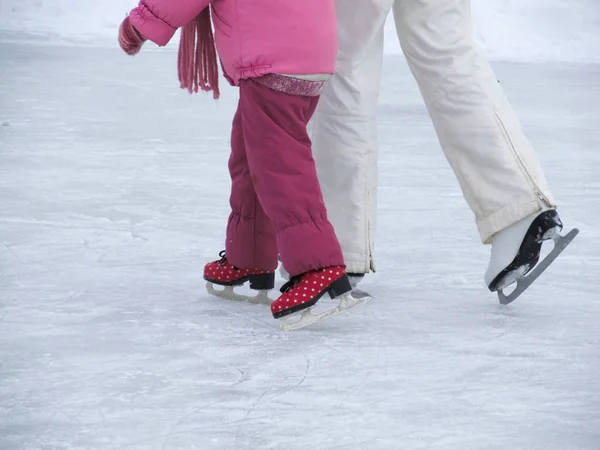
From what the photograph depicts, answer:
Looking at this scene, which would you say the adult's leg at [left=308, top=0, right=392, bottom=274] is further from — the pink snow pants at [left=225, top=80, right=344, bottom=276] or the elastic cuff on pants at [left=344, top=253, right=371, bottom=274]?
the pink snow pants at [left=225, top=80, right=344, bottom=276]

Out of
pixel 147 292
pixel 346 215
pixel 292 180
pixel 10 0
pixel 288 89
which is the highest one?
pixel 288 89

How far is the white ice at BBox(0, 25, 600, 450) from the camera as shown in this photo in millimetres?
1384

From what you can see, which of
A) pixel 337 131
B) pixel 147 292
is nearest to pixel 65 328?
pixel 147 292

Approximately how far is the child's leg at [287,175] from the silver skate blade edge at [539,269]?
322mm

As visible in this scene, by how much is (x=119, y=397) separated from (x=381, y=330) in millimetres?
484

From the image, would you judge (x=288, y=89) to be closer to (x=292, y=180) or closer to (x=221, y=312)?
(x=292, y=180)

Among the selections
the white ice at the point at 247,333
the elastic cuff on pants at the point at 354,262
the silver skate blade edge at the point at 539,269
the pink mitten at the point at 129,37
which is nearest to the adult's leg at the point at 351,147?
the elastic cuff on pants at the point at 354,262

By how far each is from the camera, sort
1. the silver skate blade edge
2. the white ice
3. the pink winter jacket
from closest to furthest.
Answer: the white ice
the pink winter jacket
the silver skate blade edge

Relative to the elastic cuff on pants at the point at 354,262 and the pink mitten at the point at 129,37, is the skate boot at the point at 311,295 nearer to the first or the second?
the elastic cuff on pants at the point at 354,262

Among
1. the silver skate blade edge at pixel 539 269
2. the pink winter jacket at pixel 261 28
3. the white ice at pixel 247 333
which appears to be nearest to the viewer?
the white ice at pixel 247 333

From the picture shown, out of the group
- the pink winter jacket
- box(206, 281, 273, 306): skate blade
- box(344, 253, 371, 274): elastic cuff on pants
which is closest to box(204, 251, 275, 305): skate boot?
box(206, 281, 273, 306): skate blade

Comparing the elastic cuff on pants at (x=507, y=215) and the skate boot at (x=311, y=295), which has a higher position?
the elastic cuff on pants at (x=507, y=215)

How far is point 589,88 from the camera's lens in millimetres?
5770

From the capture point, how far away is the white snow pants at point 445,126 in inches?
76.2
